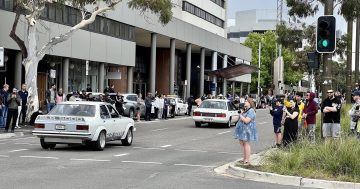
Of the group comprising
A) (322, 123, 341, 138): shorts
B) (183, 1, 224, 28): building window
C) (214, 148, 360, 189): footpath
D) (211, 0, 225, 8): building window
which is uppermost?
(211, 0, 225, 8): building window

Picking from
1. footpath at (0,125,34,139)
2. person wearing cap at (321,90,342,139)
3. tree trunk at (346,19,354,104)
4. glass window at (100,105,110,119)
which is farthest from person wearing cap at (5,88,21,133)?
tree trunk at (346,19,354,104)

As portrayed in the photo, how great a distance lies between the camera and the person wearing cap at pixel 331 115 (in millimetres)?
16344

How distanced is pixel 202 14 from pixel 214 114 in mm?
45000

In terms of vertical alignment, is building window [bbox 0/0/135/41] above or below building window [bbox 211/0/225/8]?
below

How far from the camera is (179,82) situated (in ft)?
233

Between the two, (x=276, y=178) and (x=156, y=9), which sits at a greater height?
A: (x=156, y=9)

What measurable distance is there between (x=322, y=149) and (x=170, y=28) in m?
43.1

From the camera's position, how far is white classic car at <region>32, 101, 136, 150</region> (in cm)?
1631

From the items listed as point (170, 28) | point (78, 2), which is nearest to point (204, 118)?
point (78, 2)

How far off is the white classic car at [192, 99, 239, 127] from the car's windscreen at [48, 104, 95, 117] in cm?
1319

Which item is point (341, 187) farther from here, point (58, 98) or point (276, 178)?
point (58, 98)

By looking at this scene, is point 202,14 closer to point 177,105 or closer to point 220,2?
point 220,2

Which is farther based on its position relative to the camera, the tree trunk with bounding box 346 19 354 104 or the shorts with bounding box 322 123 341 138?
the tree trunk with bounding box 346 19 354 104

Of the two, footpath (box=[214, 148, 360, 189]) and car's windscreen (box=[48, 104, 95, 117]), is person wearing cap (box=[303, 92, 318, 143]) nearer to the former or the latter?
footpath (box=[214, 148, 360, 189])
